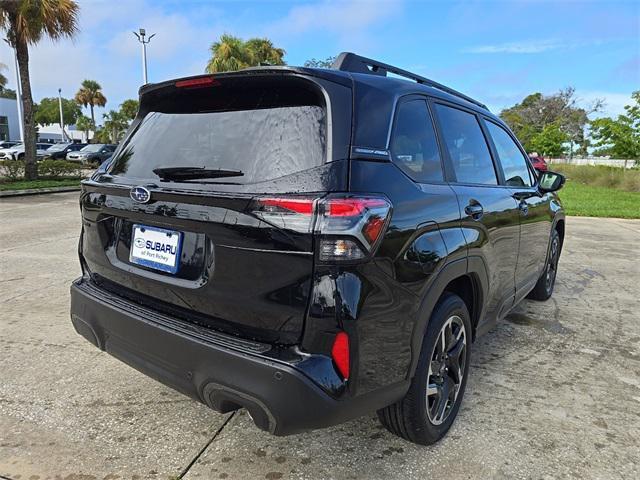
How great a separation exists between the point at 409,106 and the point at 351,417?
144 cm

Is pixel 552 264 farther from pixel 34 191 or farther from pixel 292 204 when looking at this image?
pixel 34 191

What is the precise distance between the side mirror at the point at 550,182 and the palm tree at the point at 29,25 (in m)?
16.3

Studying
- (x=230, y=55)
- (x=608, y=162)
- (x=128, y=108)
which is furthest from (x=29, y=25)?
(x=128, y=108)

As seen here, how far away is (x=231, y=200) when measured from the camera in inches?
74.1

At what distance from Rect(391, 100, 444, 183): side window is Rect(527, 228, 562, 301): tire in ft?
8.81

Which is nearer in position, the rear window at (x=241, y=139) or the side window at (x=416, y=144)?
the rear window at (x=241, y=139)

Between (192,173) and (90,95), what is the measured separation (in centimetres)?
6874

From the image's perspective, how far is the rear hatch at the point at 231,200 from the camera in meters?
1.80

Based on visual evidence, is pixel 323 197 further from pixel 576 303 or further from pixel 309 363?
pixel 576 303

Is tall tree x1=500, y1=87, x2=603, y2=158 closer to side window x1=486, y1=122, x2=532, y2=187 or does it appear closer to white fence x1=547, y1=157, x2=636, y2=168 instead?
white fence x1=547, y1=157, x2=636, y2=168

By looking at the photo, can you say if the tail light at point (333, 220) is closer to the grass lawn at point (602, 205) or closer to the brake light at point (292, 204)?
the brake light at point (292, 204)

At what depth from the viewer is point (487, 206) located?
2807 millimetres

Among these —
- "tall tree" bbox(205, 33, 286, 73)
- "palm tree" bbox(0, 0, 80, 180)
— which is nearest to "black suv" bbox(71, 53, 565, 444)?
"palm tree" bbox(0, 0, 80, 180)

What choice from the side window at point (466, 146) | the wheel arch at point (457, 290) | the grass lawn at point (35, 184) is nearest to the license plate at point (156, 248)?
the wheel arch at point (457, 290)
